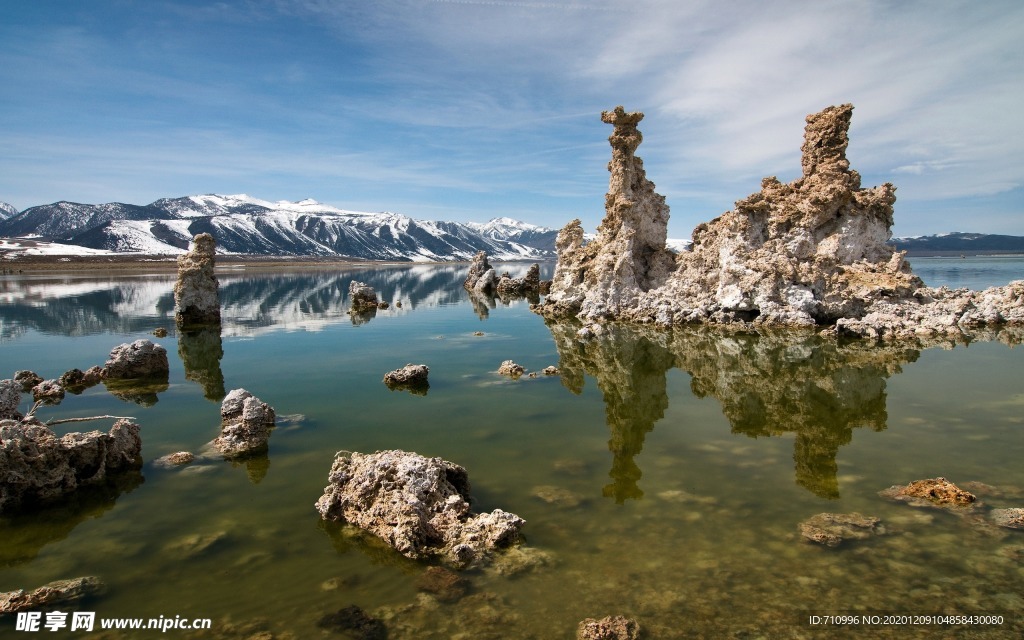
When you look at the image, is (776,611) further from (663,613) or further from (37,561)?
(37,561)

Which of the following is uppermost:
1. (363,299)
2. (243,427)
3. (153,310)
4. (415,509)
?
(363,299)

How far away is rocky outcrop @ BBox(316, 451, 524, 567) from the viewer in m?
7.98

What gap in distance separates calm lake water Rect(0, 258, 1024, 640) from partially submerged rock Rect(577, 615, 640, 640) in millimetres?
212

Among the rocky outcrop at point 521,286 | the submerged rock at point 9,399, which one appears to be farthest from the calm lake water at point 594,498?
the rocky outcrop at point 521,286

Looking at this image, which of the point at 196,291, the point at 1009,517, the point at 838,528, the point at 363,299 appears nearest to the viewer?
the point at 838,528

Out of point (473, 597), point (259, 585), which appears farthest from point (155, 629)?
point (473, 597)

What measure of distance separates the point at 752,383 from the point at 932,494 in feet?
30.8

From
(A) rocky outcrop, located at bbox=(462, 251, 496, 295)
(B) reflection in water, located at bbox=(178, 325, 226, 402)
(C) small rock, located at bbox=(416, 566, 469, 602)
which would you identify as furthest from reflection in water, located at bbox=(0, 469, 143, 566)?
(A) rocky outcrop, located at bbox=(462, 251, 496, 295)

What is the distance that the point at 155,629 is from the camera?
252 inches

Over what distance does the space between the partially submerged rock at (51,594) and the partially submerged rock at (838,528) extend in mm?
9991

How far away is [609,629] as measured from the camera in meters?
6.16

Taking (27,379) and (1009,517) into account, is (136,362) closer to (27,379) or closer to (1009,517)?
(27,379)

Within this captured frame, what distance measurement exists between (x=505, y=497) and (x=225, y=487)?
17.5 ft

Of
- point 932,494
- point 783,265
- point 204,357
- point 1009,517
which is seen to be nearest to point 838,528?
point 932,494
